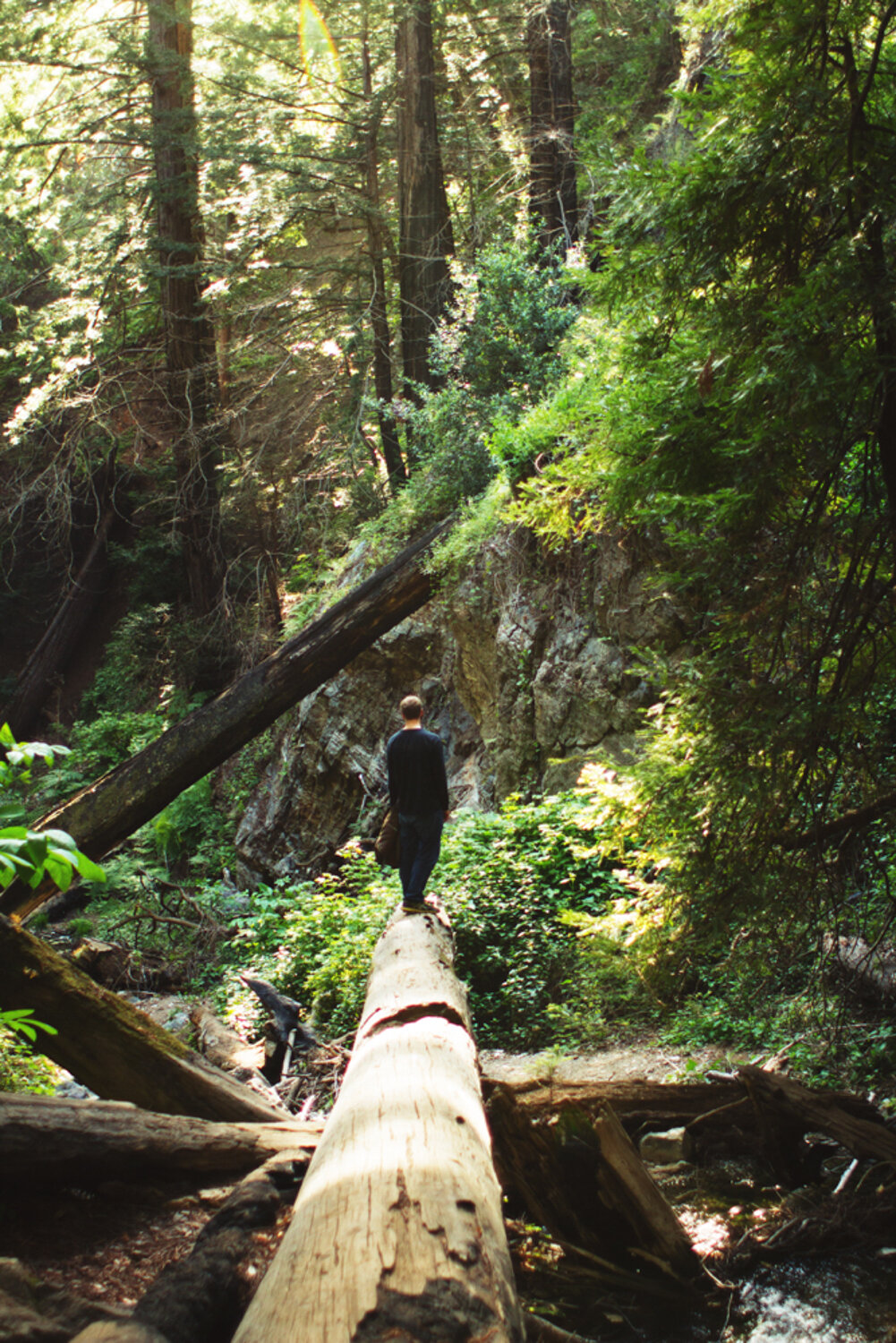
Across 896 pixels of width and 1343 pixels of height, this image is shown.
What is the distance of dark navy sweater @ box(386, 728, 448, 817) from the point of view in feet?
23.6

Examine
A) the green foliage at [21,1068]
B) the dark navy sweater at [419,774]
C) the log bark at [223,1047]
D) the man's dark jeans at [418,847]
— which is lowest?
the log bark at [223,1047]

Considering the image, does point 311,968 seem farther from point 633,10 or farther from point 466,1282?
point 633,10

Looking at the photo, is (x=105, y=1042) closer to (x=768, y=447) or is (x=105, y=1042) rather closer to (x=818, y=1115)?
(x=818, y=1115)

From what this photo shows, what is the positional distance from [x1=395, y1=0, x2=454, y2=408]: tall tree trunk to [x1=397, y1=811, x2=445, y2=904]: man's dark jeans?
1000cm

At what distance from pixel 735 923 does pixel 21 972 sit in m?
3.59

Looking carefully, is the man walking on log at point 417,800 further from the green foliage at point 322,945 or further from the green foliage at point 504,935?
the green foliage at point 322,945

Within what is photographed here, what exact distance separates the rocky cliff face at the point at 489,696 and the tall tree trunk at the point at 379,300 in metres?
4.72

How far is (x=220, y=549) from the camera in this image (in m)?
16.4

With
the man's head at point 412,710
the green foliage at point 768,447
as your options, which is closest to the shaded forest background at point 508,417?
the green foliage at point 768,447

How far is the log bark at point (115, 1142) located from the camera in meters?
3.59

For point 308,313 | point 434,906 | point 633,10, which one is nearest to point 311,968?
point 434,906

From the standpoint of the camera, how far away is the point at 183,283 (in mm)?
15062

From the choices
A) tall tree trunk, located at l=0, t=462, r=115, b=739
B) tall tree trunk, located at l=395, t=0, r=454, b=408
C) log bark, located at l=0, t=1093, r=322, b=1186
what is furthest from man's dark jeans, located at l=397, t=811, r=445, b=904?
tall tree trunk, located at l=0, t=462, r=115, b=739

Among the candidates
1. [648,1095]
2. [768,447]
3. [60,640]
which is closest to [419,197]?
[60,640]
